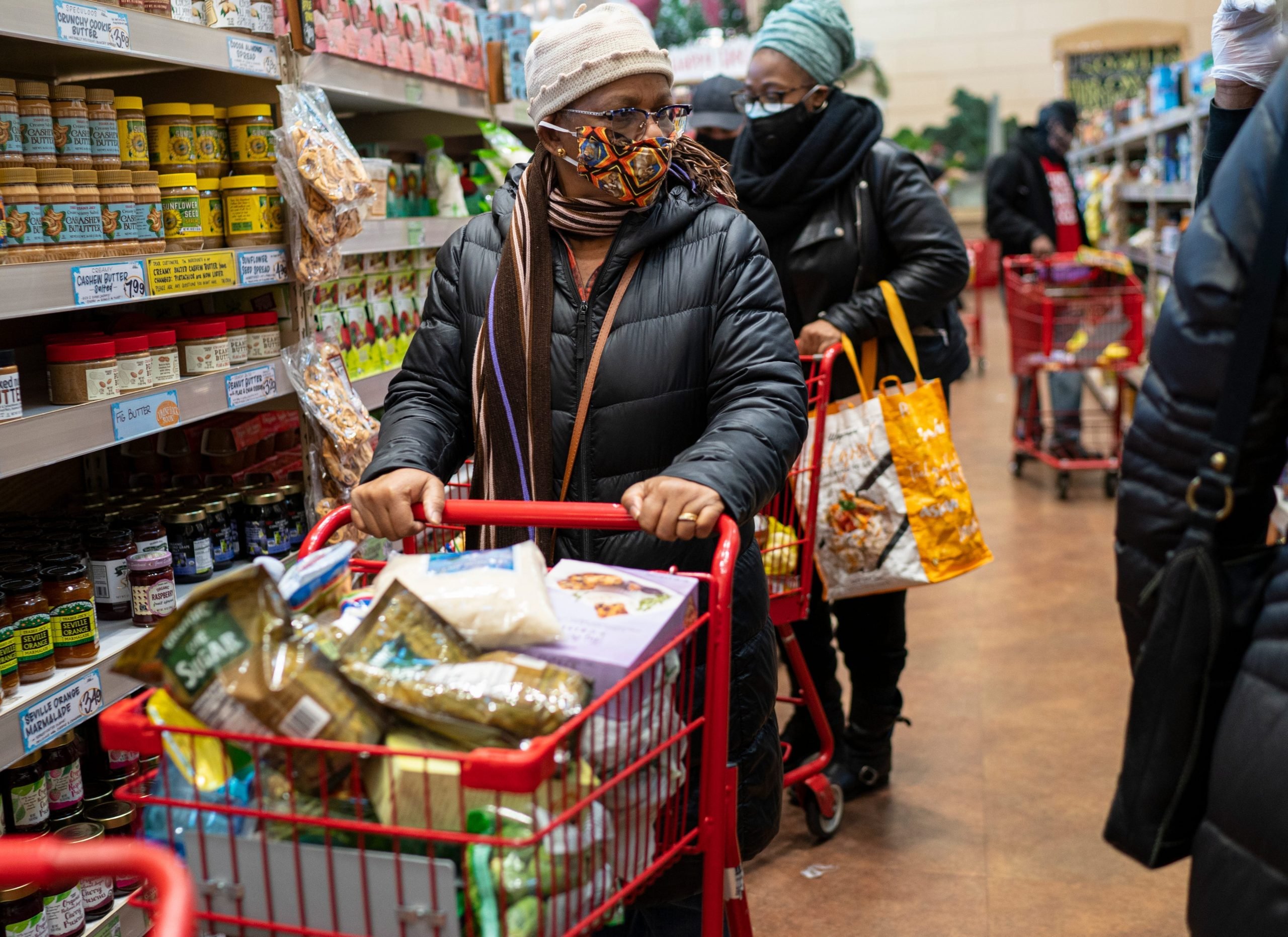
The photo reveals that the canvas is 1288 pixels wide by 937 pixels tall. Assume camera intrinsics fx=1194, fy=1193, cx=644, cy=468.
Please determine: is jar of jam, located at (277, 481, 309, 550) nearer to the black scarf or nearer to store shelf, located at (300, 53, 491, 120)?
store shelf, located at (300, 53, 491, 120)

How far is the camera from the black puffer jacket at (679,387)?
1783 millimetres

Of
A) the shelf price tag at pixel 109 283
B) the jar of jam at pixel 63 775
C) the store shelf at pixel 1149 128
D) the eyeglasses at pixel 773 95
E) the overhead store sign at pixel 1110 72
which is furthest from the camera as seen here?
the overhead store sign at pixel 1110 72

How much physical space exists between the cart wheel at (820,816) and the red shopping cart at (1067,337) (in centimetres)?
→ 369

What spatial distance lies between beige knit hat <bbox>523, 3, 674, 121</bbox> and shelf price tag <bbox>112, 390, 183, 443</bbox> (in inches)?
37.4

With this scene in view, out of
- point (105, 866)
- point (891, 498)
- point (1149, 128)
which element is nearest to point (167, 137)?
point (891, 498)

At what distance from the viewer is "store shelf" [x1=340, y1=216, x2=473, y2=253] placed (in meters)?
2.94

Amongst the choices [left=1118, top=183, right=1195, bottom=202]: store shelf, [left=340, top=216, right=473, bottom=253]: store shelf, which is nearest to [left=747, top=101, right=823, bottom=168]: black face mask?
[left=340, top=216, right=473, bottom=253]: store shelf

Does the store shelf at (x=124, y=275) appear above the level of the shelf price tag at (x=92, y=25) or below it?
below

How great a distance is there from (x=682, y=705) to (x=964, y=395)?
28.7 ft

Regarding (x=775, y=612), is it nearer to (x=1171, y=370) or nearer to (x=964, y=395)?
(x=1171, y=370)

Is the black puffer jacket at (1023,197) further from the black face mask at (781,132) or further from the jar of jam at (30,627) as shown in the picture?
the jar of jam at (30,627)

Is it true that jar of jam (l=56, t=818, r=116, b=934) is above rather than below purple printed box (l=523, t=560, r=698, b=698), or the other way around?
below

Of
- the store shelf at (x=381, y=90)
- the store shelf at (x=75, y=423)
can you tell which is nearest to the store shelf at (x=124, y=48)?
the store shelf at (x=381, y=90)

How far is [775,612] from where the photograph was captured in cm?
261
